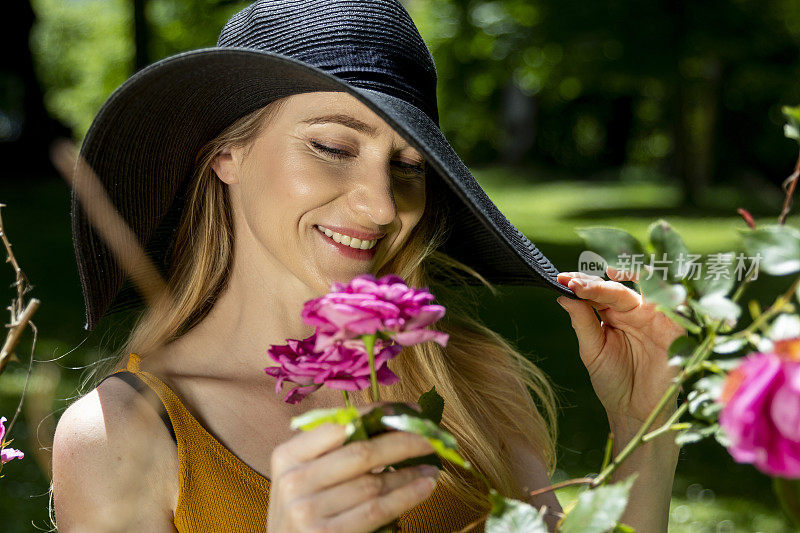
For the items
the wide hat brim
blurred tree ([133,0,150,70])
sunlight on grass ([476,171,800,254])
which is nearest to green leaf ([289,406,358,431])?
the wide hat brim

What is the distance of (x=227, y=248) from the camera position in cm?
204

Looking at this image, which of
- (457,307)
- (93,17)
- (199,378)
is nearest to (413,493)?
(199,378)

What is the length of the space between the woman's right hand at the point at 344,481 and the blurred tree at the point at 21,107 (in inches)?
594

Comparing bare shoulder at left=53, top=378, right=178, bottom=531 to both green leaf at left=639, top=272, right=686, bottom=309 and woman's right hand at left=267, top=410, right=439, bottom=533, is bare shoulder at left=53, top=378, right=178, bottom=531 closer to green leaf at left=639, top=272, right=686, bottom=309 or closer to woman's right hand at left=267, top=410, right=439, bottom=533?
woman's right hand at left=267, top=410, right=439, bottom=533

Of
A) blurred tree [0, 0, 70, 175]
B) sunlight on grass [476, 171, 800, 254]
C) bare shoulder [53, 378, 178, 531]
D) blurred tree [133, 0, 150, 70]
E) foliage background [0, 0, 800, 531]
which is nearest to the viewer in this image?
bare shoulder [53, 378, 178, 531]

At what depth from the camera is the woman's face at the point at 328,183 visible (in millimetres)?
1614

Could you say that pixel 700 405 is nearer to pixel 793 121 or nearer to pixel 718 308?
pixel 718 308

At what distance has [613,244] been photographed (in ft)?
2.59

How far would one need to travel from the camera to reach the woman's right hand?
0.82 meters

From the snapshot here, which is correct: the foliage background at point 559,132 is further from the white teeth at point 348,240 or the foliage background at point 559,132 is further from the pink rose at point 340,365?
the white teeth at point 348,240

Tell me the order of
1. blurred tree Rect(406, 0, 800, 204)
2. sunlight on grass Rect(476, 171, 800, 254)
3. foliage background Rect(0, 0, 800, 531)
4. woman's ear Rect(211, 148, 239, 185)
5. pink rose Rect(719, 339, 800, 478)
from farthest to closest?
blurred tree Rect(406, 0, 800, 204) < sunlight on grass Rect(476, 171, 800, 254) < foliage background Rect(0, 0, 800, 531) < woman's ear Rect(211, 148, 239, 185) < pink rose Rect(719, 339, 800, 478)

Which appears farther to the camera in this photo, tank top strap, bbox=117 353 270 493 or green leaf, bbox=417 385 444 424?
tank top strap, bbox=117 353 270 493

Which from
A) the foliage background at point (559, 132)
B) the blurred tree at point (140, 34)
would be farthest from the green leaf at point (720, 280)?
the blurred tree at point (140, 34)

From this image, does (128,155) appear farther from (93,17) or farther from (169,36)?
(93,17)
